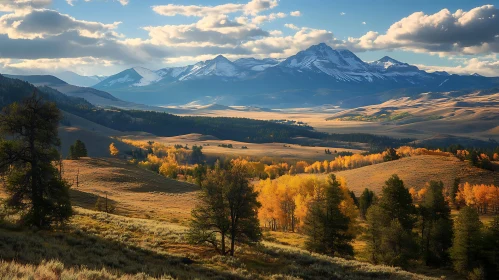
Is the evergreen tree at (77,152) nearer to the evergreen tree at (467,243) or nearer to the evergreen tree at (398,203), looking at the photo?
the evergreen tree at (398,203)

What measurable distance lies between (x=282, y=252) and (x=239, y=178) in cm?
949

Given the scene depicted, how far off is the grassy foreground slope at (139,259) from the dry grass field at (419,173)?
329ft

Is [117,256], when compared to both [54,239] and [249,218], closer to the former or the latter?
[54,239]

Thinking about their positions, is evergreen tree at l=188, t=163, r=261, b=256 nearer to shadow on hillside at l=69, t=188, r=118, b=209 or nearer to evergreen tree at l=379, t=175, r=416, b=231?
evergreen tree at l=379, t=175, r=416, b=231

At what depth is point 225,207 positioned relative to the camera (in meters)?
32.8

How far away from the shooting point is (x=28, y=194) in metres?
29.5

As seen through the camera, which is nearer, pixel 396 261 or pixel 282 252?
pixel 282 252

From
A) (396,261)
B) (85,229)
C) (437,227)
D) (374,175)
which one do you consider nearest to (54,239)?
(85,229)

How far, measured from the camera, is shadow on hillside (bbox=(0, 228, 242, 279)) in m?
20.4

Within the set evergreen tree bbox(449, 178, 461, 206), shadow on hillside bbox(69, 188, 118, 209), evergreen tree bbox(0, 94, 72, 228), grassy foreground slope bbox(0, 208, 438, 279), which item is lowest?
evergreen tree bbox(449, 178, 461, 206)

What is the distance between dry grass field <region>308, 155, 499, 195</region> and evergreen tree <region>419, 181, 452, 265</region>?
69.5 metres

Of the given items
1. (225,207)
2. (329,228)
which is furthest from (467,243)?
(225,207)

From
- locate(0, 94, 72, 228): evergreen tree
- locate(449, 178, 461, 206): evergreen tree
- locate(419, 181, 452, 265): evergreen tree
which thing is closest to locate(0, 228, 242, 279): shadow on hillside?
locate(0, 94, 72, 228): evergreen tree

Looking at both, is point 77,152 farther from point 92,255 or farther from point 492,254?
point 492,254
